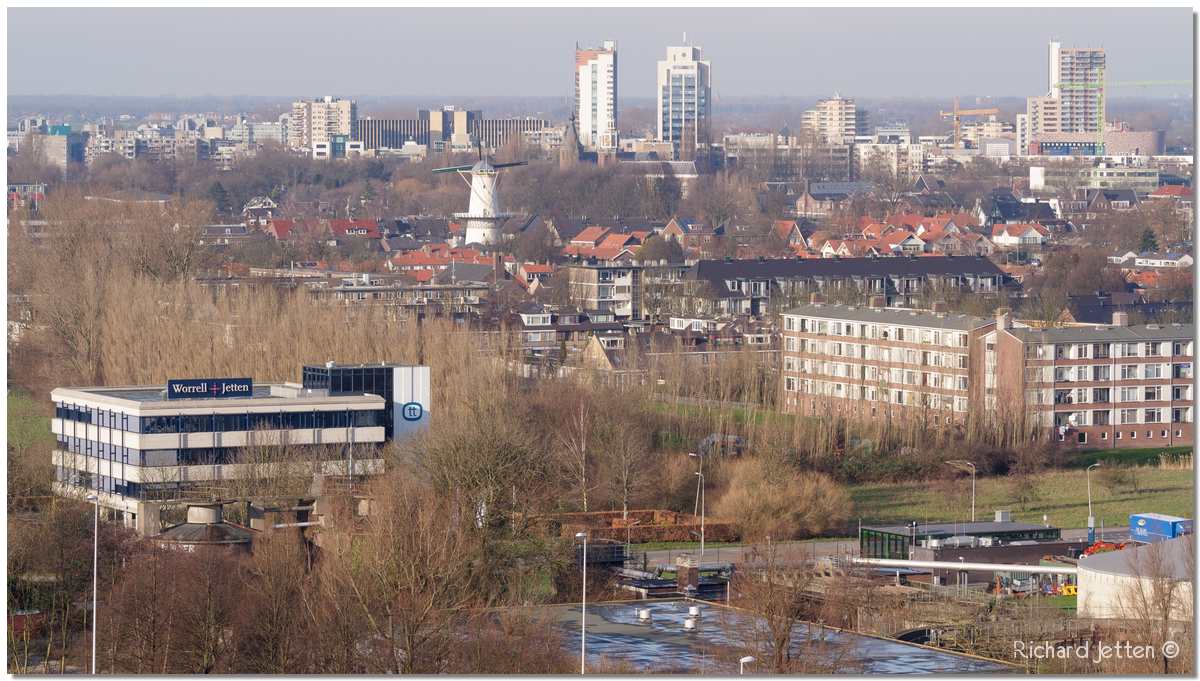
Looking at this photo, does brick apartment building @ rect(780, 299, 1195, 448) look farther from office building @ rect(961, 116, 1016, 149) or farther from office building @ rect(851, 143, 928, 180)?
office building @ rect(961, 116, 1016, 149)

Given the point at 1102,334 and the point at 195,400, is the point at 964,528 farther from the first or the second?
the point at 1102,334

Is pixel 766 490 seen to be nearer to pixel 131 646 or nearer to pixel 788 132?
pixel 131 646

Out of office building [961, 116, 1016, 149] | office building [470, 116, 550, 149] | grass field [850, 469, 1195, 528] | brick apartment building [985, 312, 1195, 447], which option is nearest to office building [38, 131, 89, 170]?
office building [470, 116, 550, 149]

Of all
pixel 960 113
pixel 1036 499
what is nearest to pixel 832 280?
pixel 1036 499

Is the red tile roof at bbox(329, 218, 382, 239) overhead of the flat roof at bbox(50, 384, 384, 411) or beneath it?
overhead

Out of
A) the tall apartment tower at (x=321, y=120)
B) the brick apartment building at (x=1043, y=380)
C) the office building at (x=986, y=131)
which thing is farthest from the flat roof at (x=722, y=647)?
the office building at (x=986, y=131)

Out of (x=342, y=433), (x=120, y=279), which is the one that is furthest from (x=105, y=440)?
(x=120, y=279)

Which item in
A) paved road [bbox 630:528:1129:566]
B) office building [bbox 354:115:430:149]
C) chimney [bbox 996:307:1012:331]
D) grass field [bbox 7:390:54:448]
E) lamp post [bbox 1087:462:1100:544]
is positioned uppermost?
office building [bbox 354:115:430:149]
